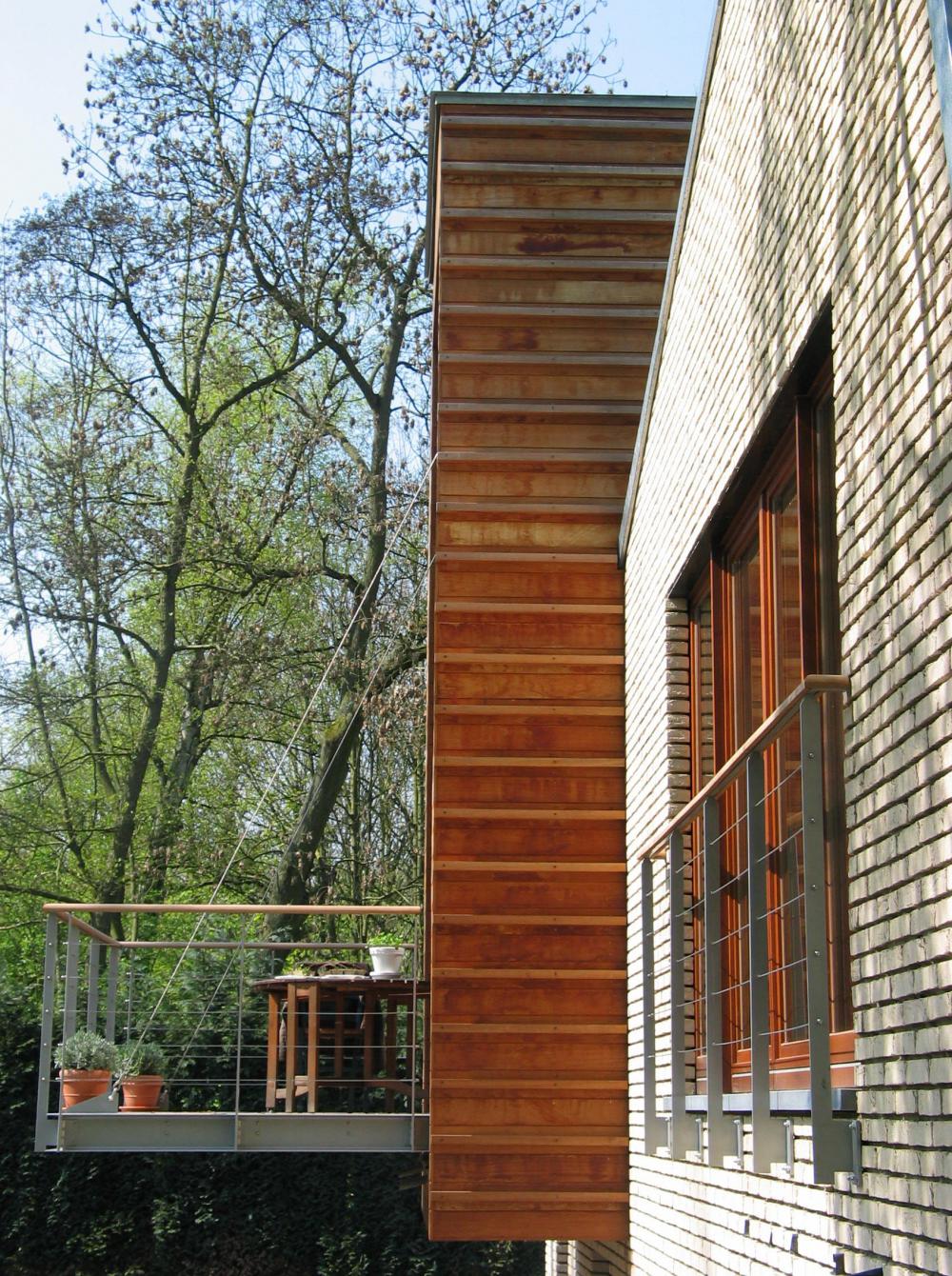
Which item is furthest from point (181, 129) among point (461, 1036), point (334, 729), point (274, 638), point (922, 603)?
point (922, 603)

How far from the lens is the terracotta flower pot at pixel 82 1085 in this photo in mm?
9320

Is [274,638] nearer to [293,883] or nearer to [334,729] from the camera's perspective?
[334,729]

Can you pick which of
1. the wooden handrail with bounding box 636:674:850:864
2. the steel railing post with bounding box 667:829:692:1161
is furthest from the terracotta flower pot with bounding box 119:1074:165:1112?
the wooden handrail with bounding box 636:674:850:864

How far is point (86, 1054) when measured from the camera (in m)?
9.46

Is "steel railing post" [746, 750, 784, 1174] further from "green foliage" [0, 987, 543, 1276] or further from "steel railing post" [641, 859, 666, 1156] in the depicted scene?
"green foliage" [0, 987, 543, 1276]

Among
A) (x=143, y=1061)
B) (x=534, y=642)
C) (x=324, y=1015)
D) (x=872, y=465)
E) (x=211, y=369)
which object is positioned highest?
(x=211, y=369)

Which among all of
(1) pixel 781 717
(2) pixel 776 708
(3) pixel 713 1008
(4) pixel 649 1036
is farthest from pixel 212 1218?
(1) pixel 781 717

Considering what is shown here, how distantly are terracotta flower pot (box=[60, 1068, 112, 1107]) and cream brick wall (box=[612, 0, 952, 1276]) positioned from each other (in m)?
4.58

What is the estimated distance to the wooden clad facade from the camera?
824cm

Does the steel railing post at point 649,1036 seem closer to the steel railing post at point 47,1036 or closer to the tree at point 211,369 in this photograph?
the steel railing post at point 47,1036

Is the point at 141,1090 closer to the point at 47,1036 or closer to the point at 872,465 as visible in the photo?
the point at 47,1036

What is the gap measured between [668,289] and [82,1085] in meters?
5.85

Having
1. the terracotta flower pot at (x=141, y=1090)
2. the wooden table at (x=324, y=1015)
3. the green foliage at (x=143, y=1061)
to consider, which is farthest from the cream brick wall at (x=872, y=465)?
the green foliage at (x=143, y=1061)

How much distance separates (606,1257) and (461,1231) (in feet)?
6.72
